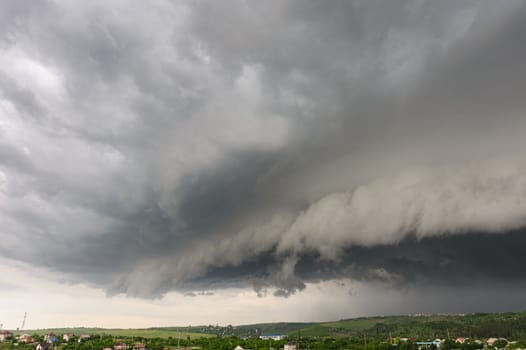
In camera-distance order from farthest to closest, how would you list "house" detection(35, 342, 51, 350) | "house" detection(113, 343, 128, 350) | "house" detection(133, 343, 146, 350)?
"house" detection(133, 343, 146, 350)
"house" detection(113, 343, 128, 350)
"house" detection(35, 342, 51, 350)

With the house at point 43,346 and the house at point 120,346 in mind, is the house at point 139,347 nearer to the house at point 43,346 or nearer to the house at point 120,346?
the house at point 120,346

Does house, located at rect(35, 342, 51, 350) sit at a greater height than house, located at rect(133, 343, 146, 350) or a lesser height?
greater

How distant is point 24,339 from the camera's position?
634 feet

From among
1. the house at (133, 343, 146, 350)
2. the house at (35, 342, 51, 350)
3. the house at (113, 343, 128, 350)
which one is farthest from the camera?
the house at (133, 343, 146, 350)

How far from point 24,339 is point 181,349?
9036 cm

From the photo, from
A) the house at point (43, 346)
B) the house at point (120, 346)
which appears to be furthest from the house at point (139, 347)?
the house at point (43, 346)

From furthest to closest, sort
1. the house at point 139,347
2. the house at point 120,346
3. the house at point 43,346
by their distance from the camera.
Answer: the house at point 139,347 < the house at point 120,346 < the house at point 43,346

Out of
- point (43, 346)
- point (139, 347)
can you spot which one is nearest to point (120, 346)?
point (139, 347)

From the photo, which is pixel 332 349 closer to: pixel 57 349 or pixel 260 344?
pixel 260 344

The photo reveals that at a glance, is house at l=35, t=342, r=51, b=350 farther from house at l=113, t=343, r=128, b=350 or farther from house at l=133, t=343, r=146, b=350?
house at l=133, t=343, r=146, b=350

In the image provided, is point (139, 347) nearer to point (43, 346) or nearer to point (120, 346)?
point (120, 346)

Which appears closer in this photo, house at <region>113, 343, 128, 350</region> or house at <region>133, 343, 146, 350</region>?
house at <region>113, 343, 128, 350</region>

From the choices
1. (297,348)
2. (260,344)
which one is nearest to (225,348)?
(260,344)

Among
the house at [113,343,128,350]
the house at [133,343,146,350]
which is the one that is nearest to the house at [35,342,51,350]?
the house at [113,343,128,350]
